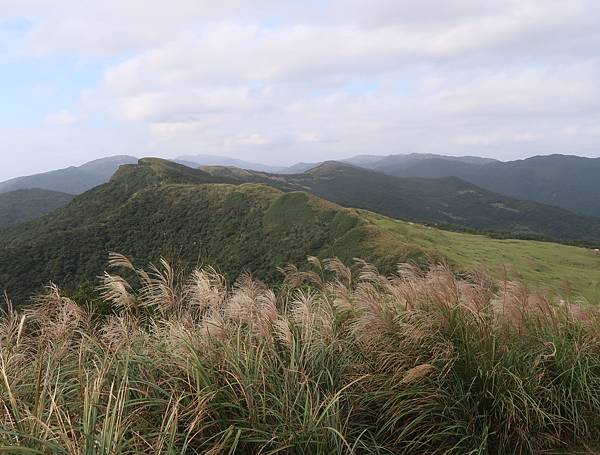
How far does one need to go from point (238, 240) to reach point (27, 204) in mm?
158419

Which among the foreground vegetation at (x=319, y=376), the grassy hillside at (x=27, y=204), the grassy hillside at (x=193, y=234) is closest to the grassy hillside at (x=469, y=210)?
the grassy hillside at (x=27, y=204)

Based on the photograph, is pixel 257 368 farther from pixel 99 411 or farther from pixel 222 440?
pixel 99 411

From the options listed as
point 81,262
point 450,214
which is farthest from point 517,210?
point 81,262

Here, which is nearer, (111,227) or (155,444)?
(155,444)

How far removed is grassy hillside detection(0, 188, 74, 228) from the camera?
155125mm

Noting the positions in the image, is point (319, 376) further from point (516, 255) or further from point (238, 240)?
point (238, 240)

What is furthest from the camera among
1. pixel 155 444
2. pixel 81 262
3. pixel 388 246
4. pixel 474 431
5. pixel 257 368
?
pixel 81 262

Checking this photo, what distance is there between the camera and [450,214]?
558 ft

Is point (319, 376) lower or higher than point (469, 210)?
higher

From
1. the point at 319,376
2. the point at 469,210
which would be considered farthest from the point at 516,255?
the point at 469,210

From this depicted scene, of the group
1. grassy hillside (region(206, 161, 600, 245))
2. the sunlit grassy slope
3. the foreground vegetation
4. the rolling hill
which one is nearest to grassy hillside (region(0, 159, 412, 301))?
the rolling hill

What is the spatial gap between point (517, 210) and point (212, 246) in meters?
144

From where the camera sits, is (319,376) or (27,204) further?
(27,204)

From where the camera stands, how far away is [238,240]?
52688 mm
